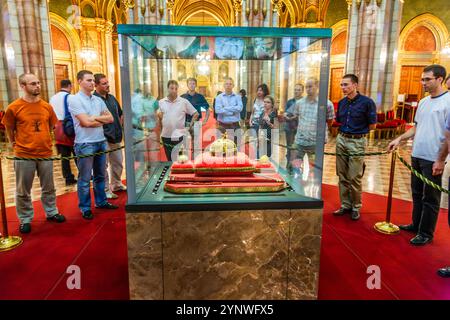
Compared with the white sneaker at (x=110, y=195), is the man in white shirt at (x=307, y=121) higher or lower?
higher

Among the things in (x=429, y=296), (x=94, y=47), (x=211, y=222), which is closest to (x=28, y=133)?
(x=211, y=222)

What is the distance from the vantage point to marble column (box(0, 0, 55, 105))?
10.7 metres

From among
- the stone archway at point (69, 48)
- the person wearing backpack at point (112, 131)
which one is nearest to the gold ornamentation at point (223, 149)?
the person wearing backpack at point (112, 131)

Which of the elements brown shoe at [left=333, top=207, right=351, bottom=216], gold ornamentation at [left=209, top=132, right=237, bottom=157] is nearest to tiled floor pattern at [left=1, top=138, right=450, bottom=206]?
brown shoe at [left=333, top=207, right=351, bottom=216]

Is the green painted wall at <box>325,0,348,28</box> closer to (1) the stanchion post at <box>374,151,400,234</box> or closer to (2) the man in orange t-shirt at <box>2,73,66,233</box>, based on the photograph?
(1) the stanchion post at <box>374,151,400,234</box>

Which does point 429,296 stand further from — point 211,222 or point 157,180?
point 157,180

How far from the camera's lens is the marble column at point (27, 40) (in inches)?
420

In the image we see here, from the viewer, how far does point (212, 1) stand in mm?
29625

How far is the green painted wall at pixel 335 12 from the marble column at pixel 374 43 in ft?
29.6

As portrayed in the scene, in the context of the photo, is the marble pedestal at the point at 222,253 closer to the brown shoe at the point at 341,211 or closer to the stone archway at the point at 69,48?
the brown shoe at the point at 341,211

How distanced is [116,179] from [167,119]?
191 centimetres

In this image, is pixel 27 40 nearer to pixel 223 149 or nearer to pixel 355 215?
pixel 223 149

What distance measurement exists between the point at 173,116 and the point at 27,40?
345 inches
